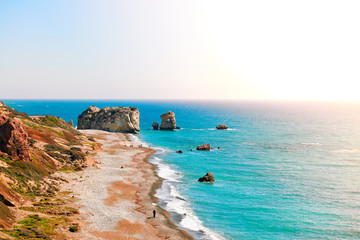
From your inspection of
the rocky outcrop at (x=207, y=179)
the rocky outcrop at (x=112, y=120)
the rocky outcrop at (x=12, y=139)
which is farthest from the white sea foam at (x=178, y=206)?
the rocky outcrop at (x=112, y=120)

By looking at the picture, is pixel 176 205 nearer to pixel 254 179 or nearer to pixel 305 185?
pixel 254 179

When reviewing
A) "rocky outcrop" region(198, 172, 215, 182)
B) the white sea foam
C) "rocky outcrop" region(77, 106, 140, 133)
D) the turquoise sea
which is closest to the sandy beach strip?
the white sea foam

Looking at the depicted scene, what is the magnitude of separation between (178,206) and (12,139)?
30159 mm

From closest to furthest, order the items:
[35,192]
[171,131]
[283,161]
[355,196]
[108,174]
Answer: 1. [35,192]
2. [355,196]
3. [108,174]
4. [283,161]
5. [171,131]

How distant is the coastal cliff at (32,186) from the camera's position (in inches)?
1235

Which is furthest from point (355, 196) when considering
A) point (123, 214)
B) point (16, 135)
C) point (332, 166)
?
point (16, 135)

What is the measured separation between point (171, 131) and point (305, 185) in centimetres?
9853

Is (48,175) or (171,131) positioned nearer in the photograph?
(48,175)

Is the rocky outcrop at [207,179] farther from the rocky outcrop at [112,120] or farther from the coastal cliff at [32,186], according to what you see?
the rocky outcrop at [112,120]

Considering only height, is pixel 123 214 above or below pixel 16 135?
below

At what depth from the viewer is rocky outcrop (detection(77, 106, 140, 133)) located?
457 ft

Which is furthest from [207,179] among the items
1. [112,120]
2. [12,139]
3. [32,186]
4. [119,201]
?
[112,120]

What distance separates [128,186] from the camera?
55250mm

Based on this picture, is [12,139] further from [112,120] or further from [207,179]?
[112,120]
